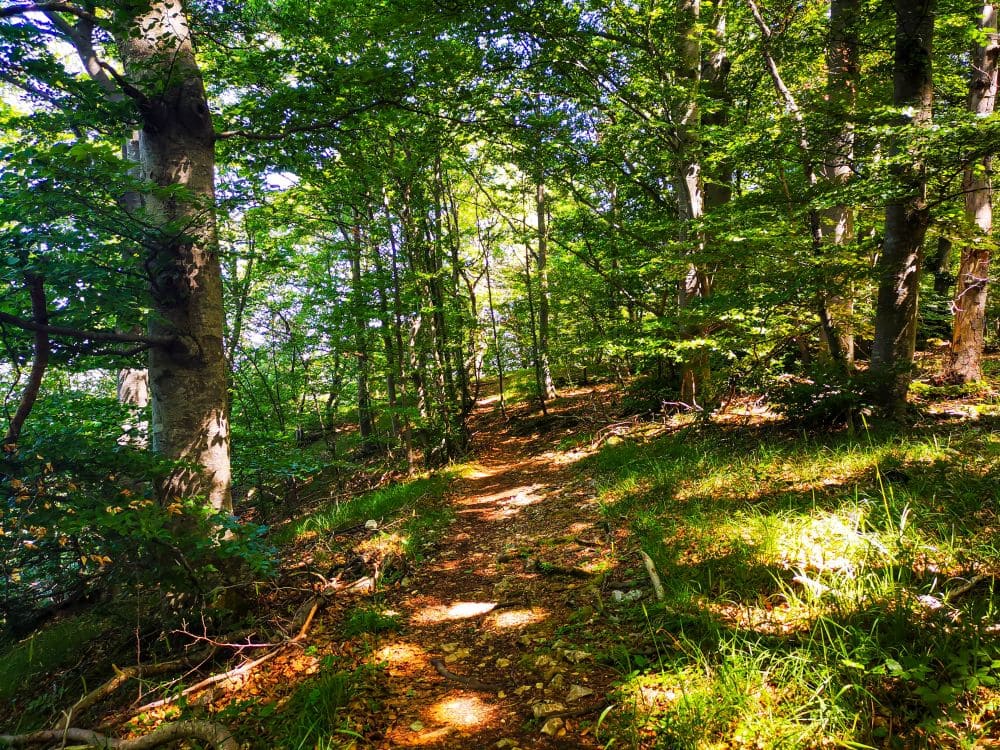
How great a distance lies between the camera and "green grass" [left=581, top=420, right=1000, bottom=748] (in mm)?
1828

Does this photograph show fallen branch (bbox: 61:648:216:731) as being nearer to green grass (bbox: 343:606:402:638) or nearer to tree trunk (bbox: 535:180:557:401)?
green grass (bbox: 343:606:402:638)

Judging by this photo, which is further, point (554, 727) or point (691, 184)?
point (691, 184)

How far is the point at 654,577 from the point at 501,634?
1.18 meters

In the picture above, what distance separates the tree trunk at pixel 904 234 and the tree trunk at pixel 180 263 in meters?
6.29

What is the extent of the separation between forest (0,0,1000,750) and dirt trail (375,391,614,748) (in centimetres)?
3

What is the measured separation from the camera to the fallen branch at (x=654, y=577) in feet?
9.84

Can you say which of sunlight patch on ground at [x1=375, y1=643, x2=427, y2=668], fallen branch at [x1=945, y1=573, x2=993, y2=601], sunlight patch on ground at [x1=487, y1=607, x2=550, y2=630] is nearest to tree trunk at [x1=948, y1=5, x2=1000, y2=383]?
fallen branch at [x1=945, y1=573, x2=993, y2=601]

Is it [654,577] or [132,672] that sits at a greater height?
[654,577]

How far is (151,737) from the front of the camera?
2299 mm

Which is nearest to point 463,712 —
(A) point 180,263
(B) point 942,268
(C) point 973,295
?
(A) point 180,263

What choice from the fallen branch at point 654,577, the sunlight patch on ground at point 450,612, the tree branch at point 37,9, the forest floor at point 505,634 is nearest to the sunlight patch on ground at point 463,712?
the forest floor at point 505,634

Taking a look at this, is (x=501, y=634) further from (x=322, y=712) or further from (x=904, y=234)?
(x=904, y=234)

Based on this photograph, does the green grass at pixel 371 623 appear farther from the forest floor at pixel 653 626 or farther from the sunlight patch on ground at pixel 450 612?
the sunlight patch on ground at pixel 450 612

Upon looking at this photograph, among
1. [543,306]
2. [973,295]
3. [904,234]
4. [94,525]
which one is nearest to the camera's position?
[94,525]
